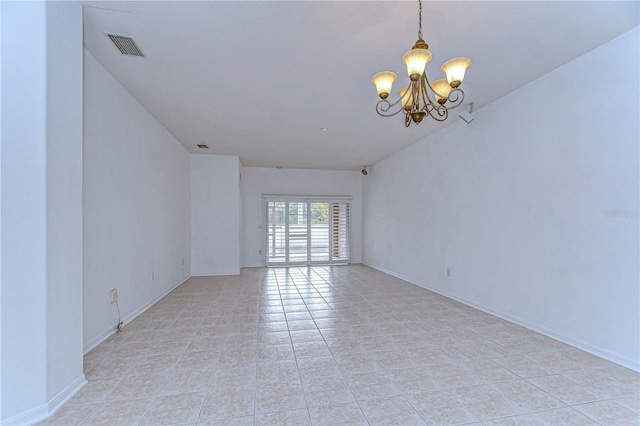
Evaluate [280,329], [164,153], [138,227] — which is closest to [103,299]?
[138,227]

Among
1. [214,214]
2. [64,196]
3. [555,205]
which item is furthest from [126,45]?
[555,205]

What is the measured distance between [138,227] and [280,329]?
207 cm

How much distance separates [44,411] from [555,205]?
13.4ft

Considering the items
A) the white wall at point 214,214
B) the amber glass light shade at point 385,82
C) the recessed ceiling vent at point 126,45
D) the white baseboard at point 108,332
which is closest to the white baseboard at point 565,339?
the amber glass light shade at point 385,82

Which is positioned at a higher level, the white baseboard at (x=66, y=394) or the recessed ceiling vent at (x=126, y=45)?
the recessed ceiling vent at (x=126, y=45)

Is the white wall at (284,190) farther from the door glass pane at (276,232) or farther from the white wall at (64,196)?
the white wall at (64,196)

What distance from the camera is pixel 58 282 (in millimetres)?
1675

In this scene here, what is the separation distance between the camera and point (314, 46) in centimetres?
221

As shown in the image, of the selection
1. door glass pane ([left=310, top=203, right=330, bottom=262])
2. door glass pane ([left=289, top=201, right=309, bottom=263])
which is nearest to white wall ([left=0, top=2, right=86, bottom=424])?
door glass pane ([left=289, top=201, right=309, bottom=263])

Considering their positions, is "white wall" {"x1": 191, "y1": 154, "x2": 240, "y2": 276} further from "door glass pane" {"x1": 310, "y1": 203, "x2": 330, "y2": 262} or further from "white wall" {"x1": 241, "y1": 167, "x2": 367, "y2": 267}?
"door glass pane" {"x1": 310, "y1": 203, "x2": 330, "y2": 262}

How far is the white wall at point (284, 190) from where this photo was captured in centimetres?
687

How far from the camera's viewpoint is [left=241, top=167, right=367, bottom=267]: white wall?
6871 mm

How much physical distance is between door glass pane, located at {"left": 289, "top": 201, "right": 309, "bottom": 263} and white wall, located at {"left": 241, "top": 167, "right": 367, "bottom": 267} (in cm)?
38

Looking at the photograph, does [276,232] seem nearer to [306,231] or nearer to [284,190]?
[306,231]
